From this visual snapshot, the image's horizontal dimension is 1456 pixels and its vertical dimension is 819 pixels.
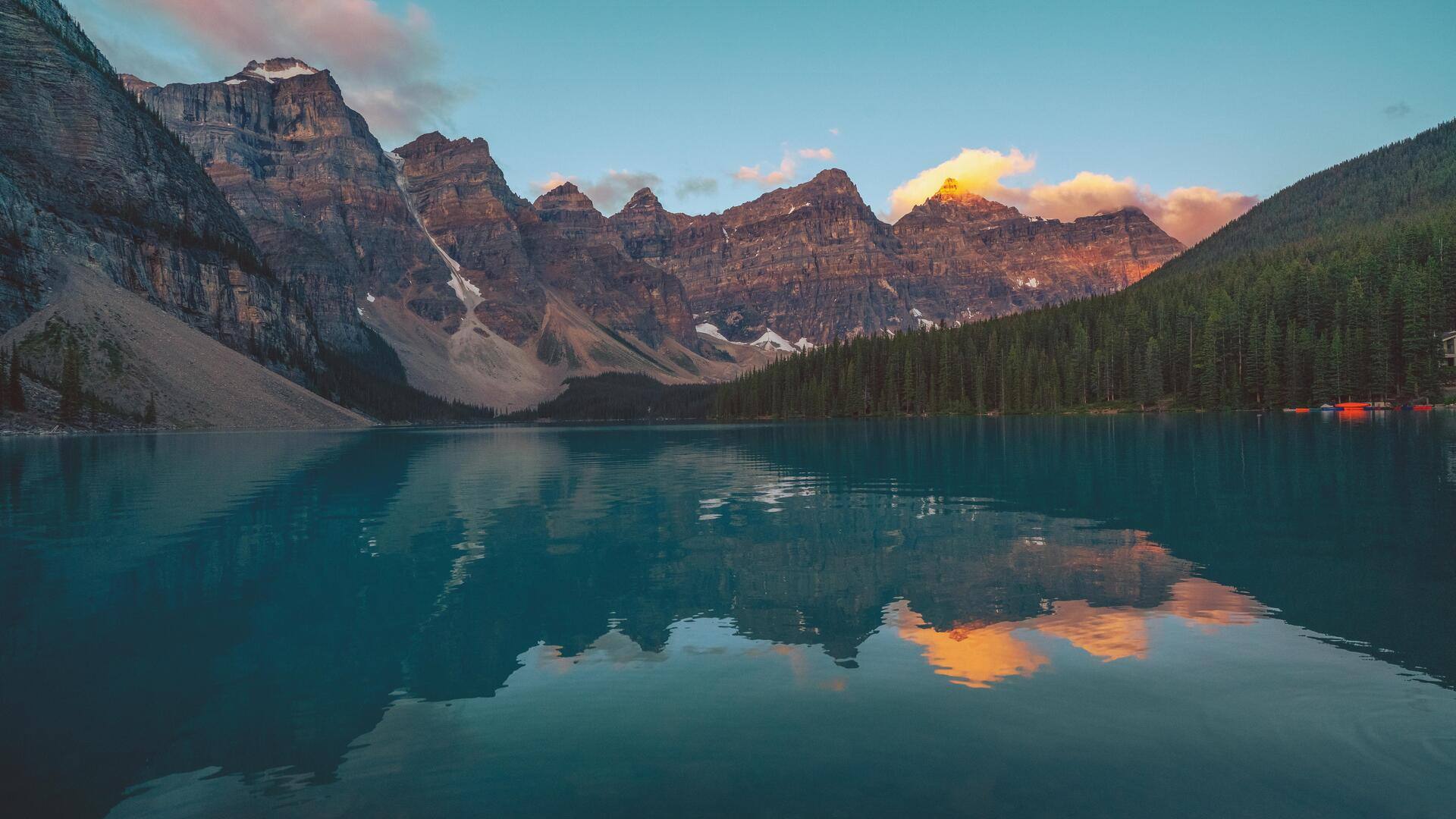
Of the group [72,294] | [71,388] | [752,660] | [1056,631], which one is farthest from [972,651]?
[72,294]

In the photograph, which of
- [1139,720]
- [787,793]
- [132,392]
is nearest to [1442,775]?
[1139,720]

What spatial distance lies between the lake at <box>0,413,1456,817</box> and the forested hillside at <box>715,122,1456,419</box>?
115m

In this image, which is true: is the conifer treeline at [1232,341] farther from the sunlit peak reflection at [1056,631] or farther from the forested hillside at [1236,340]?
the sunlit peak reflection at [1056,631]

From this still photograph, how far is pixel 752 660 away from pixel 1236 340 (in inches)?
6294

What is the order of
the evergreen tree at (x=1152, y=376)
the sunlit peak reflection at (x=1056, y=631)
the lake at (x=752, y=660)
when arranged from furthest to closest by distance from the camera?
1. the evergreen tree at (x=1152, y=376)
2. the sunlit peak reflection at (x=1056, y=631)
3. the lake at (x=752, y=660)

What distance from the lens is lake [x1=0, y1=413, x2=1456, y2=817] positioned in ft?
32.3

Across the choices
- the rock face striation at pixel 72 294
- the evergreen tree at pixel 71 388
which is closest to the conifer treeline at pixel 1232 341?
the rock face striation at pixel 72 294

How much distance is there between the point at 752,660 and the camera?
15180 mm

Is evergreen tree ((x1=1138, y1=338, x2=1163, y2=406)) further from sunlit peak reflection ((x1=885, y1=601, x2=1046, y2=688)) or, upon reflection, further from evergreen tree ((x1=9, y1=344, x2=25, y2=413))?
evergreen tree ((x1=9, y1=344, x2=25, y2=413))

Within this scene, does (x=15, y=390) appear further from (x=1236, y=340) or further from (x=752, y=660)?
Result: (x=1236, y=340)

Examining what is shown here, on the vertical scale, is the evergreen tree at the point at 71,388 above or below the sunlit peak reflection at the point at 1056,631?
above

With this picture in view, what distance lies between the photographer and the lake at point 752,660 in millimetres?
9836

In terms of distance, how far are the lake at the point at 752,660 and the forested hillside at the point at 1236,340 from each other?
4544 inches

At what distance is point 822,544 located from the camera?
27688 millimetres
